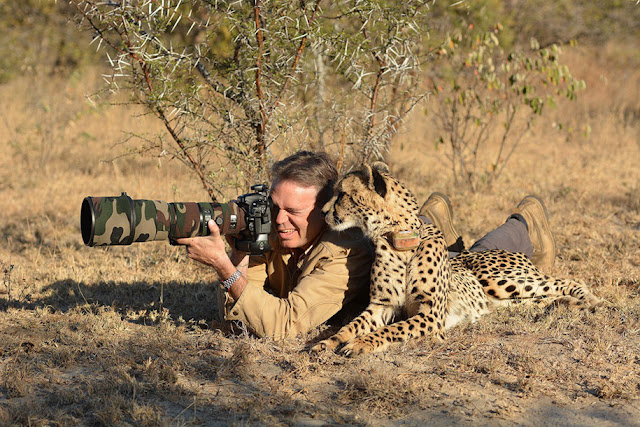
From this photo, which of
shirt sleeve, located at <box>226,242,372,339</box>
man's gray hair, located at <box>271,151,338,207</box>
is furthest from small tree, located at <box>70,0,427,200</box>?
shirt sleeve, located at <box>226,242,372,339</box>

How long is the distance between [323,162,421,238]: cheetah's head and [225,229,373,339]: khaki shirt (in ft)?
0.69

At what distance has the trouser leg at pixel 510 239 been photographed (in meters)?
5.28

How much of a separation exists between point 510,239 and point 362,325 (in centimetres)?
211

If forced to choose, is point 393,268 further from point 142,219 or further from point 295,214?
point 142,219

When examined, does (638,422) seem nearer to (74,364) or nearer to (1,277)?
(74,364)

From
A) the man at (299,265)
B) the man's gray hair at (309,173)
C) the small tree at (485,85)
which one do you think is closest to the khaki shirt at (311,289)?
the man at (299,265)

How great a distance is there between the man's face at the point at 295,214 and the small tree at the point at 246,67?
1.04m

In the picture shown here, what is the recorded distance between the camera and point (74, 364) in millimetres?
3451

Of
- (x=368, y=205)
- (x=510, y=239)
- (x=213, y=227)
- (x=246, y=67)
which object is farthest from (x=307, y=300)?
(x=510, y=239)

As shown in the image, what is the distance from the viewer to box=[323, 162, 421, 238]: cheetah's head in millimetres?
3705

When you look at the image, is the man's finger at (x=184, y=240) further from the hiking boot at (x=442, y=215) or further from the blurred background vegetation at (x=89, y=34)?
the blurred background vegetation at (x=89, y=34)

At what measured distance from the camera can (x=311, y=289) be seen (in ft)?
12.3

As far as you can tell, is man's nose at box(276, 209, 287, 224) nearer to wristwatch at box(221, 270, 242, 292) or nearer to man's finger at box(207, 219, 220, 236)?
wristwatch at box(221, 270, 242, 292)

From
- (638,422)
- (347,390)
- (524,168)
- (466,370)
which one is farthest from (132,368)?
(524,168)
